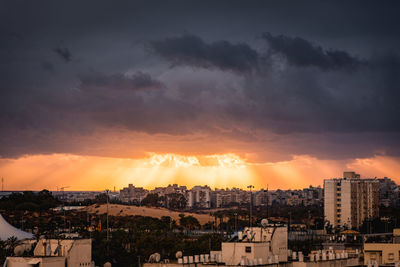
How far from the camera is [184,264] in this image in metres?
40.5

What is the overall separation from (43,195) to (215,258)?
131407 mm

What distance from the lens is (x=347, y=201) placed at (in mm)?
165750

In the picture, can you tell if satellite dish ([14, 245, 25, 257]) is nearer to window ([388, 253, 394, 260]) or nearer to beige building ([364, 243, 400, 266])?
beige building ([364, 243, 400, 266])

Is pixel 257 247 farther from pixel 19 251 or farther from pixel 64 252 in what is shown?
pixel 19 251

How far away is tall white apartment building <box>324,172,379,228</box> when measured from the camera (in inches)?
6506

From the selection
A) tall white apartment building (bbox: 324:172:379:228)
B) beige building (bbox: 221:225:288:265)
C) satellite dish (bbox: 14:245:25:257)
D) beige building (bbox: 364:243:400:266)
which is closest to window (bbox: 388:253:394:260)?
beige building (bbox: 364:243:400:266)

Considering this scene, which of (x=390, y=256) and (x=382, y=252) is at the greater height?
(x=382, y=252)

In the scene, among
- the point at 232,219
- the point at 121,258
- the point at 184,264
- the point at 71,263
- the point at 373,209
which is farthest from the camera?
the point at 373,209

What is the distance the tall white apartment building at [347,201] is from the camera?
542ft

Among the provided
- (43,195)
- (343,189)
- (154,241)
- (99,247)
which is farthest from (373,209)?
(99,247)

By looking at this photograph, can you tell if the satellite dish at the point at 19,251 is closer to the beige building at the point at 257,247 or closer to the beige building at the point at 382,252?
the beige building at the point at 257,247

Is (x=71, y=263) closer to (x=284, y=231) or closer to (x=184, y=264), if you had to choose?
(x=184, y=264)

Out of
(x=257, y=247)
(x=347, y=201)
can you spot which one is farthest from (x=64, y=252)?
(x=347, y=201)

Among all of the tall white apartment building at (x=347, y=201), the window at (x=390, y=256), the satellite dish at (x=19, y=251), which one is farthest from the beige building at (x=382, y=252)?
the tall white apartment building at (x=347, y=201)
